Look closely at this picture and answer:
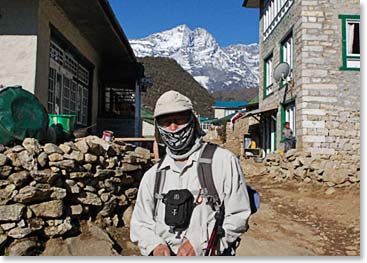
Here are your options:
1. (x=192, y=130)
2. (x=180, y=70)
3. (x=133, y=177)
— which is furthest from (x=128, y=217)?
(x=180, y=70)

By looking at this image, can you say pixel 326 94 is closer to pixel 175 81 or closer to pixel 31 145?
pixel 31 145

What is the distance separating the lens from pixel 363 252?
3025 millimetres

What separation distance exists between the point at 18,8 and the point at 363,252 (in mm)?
6210

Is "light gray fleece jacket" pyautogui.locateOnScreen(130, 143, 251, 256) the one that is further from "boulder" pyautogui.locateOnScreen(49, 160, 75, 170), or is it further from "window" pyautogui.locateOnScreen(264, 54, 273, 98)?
"window" pyautogui.locateOnScreen(264, 54, 273, 98)

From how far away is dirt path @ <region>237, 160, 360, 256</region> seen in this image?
5060mm

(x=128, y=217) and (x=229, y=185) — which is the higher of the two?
(x=229, y=185)

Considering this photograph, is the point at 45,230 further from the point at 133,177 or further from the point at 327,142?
the point at 327,142

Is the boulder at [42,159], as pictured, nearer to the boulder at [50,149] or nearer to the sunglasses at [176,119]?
the boulder at [50,149]

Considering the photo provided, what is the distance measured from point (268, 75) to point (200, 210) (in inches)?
477

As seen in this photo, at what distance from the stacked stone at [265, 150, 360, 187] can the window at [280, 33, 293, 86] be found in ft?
8.84

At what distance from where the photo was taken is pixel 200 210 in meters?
1.76

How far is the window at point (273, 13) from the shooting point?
10898 millimetres

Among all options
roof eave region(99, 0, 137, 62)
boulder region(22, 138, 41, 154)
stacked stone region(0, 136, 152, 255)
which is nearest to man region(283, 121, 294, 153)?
roof eave region(99, 0, 137, 62)

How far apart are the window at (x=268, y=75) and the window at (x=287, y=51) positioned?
1.52 meters
